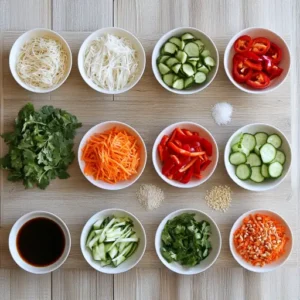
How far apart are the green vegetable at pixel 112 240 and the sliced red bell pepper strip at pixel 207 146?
56cm

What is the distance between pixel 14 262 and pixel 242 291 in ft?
4.20

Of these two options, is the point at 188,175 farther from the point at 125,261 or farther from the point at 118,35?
the point at 118,35

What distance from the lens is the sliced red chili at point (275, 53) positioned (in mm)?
2699

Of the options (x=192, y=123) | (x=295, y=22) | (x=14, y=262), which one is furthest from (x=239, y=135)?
(x=14, y=262)

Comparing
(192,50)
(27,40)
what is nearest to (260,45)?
(192,50)

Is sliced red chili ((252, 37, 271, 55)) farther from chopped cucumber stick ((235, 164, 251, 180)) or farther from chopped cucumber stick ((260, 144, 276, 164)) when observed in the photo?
chopped cucumber stick ((235, 164, 251, 180))

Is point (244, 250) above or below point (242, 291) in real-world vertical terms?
above

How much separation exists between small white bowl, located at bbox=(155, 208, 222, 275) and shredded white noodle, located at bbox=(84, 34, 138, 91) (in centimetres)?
76

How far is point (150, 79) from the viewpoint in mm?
2742

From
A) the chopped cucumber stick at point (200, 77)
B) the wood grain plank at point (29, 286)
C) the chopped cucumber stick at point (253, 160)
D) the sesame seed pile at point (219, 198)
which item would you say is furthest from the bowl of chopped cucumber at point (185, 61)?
the wood grain plank at point (29, 286)

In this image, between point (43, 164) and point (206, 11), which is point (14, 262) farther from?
point (206, 11)

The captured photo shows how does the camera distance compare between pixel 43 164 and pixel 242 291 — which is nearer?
pixel 43 164

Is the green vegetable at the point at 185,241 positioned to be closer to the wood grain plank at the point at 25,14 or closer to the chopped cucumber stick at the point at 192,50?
the chopped cucumber stick at the point at 192,50

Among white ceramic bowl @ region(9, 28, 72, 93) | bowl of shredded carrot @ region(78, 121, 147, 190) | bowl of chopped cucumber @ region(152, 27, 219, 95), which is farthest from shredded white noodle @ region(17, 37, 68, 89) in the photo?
bowl of chopped cucumber @ region(152, 27, 219, 95)
